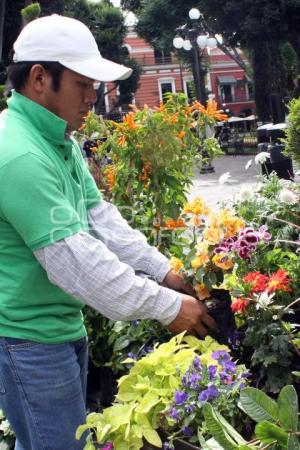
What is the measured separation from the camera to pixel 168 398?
66.3 inches

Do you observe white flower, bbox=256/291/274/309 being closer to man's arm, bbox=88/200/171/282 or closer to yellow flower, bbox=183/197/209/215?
man's arm, bbox=88/200/171/282

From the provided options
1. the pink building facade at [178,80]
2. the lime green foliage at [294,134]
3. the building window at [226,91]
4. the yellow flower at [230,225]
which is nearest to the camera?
the yellow flower at [230,225]

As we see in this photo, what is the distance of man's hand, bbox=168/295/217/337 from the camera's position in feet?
5.80

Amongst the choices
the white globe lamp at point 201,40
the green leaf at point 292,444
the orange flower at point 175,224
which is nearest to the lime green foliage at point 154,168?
the orange flower at point 175,224

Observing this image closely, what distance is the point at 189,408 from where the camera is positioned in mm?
1562

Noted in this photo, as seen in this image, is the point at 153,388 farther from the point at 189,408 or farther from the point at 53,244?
the point at 53,244

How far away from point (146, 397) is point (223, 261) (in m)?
0.52

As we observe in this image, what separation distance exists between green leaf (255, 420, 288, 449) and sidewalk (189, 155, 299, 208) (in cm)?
707

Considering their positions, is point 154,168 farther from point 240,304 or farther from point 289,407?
point 289,407

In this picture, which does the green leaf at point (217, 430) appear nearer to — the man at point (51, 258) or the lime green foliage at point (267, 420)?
the lime green foliage at point (267, 420)

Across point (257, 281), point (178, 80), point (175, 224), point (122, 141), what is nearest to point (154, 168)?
point (122, 141)

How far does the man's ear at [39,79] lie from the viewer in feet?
5.36

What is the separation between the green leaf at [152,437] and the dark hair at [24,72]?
1.01m

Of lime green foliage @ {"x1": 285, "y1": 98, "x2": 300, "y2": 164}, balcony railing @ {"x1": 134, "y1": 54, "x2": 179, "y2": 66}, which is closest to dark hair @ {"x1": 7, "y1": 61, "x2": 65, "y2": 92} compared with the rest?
lime green foliage @ {"x1": 285, "y1": 98, "x2": 300, "y2": 164}
